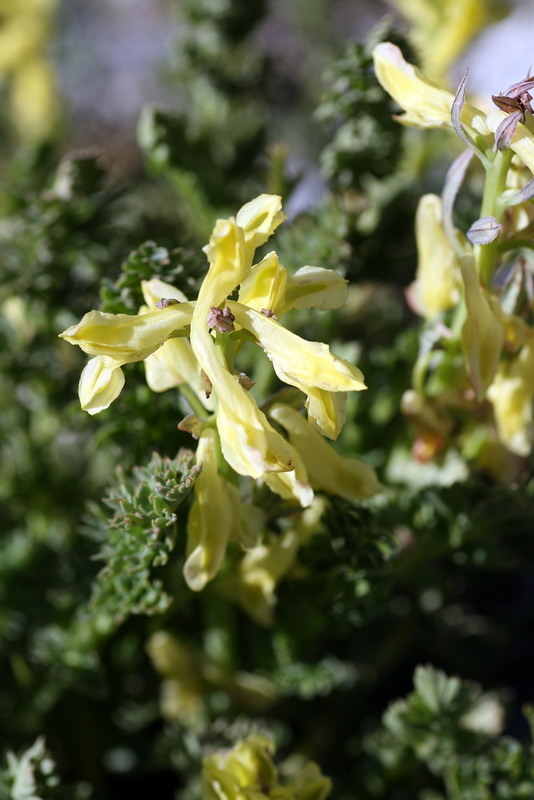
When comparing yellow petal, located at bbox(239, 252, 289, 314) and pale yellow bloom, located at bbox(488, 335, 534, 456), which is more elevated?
yellow petal, located at bbox(239, 252, 289, 314)

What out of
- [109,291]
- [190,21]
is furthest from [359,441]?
[190,21]

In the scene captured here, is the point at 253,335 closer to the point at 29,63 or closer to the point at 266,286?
the point at 266,286

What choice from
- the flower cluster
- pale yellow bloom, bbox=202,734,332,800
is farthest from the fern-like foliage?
pale yellow bloom, bbox=202,734,332,800

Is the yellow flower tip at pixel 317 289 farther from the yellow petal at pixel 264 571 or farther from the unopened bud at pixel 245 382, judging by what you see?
the yellow petal at pixel 264 571

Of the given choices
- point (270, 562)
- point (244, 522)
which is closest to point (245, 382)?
point (244, 522)

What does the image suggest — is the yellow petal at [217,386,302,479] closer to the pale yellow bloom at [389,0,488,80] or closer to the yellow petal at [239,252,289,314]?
the yellow petal at [239,252,289,314]

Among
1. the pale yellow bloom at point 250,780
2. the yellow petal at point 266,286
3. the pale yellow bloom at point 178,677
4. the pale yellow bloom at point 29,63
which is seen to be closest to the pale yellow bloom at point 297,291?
the yellow petal at point 266,286
